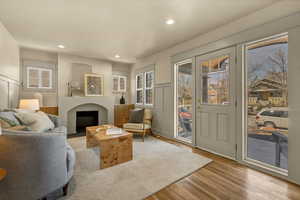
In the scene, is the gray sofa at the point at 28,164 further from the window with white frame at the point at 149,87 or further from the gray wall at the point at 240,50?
the window with white frame at the point at 149,87

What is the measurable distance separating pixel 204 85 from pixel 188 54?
880mm

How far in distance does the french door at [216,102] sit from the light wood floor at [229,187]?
22.2 inches

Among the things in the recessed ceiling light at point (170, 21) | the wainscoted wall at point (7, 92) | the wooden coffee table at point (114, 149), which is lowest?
the wooden coffee table at point (114, 149)

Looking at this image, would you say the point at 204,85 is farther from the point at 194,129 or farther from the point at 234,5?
the point at 234,5

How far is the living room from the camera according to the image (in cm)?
159

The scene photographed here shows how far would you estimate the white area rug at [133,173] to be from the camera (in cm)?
163

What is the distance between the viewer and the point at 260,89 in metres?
2.28


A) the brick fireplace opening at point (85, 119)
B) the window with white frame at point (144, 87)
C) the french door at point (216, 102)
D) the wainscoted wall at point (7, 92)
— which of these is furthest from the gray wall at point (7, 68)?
the french door at point (216, 102)

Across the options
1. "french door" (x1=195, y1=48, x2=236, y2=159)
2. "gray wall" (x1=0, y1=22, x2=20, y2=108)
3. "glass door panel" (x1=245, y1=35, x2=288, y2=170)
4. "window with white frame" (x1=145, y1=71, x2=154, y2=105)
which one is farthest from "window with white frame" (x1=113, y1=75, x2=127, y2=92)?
"glass door panel" (x1=245, y1=35, x2=288, y2=170)

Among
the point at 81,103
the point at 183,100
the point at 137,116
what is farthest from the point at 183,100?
the point at 81,103

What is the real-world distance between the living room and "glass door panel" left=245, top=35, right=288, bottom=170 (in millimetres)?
16

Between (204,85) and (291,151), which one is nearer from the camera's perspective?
(291,151)

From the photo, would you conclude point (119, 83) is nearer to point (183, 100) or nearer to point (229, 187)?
point (183, 100)

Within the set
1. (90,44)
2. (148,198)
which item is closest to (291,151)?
(148,198)
